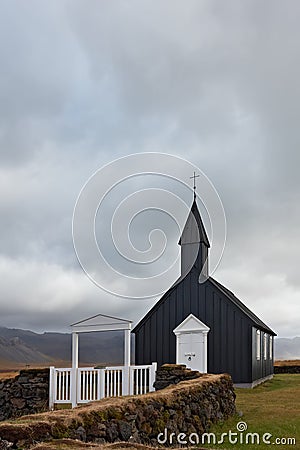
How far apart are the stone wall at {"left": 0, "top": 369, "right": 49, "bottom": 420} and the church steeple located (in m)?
12.2

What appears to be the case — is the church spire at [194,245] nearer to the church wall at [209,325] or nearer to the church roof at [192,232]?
the church roof at [192,232]

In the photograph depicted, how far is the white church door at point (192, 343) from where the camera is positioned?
90.7ft

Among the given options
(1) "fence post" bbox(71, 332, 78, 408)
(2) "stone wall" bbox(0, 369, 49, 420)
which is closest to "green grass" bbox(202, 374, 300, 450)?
(1) "fence post" bbox(71, 332, 78, 408)

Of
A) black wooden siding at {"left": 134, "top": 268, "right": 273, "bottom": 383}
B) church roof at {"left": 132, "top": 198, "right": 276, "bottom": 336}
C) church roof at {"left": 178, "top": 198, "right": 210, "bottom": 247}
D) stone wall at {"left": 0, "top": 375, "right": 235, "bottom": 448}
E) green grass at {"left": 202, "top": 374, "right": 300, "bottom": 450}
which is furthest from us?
church roof at {"left": 178, "top": 198, "right": 210, "bottom": 247}

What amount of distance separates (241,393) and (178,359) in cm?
469

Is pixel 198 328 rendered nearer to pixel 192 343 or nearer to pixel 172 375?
pixel 192 343

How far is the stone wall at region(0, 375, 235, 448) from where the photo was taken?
7.71 m

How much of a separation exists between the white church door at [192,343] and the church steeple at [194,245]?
2.55 m

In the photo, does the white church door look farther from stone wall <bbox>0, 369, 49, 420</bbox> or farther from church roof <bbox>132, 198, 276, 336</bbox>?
stone wall <bbox>0, 369, 49, 420</bbox>

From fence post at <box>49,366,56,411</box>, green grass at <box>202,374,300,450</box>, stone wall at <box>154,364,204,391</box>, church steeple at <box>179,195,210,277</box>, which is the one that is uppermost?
church steeple at <box>179,195,210,277</box>

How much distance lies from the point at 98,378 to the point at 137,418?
7.21 m

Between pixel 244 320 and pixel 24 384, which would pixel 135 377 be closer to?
pixel 24 384

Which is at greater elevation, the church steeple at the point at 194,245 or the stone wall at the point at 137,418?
the church steeple at the point at 194,245

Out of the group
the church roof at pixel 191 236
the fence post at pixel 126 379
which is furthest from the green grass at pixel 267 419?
the church roof at pixel 191 236
